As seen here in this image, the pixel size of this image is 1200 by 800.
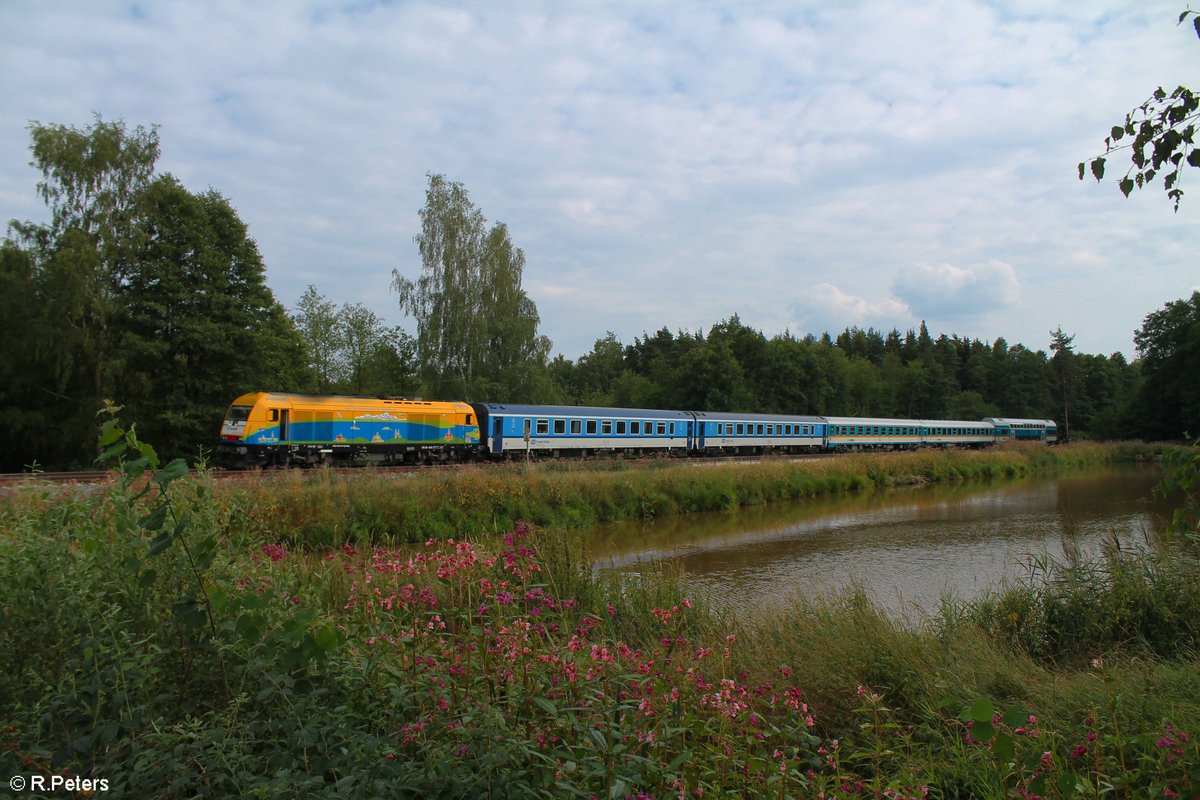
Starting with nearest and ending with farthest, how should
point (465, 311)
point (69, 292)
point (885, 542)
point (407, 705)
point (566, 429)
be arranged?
point (407, 705) < point (885, 542) < point (69, 292) < point (566, 429) < point (465, 311)

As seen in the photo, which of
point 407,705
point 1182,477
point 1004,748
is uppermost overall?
point 1182,477

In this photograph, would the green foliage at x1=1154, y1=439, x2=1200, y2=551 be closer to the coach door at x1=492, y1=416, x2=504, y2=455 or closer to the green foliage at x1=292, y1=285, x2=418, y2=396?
the coach door at x1=492, y1=416, x2=504, y2=455

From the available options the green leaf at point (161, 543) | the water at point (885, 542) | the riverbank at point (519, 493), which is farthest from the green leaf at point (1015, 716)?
the water at point (885, 542)

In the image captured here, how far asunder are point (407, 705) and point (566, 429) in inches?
1023

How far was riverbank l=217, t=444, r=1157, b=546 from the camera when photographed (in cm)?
1392

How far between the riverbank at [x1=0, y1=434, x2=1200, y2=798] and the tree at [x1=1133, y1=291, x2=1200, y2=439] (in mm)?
64034

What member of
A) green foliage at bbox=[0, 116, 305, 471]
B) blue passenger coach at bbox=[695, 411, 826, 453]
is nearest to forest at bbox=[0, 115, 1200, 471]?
green foliage at bbox=[0, 116, 305, 471]

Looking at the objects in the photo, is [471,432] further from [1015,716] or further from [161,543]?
[1015,716]

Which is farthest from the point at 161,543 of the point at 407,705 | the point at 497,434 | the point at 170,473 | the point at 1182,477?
the point at 497,434

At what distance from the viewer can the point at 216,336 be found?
83.7ft

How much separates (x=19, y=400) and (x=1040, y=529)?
1271 inches

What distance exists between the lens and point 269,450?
2133 centimetres

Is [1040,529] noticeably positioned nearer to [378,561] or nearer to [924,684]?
[924,684]

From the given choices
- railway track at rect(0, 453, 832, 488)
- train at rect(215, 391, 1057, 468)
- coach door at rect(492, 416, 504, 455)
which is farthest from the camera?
coach door at rect(492, 416, 504, 455)
